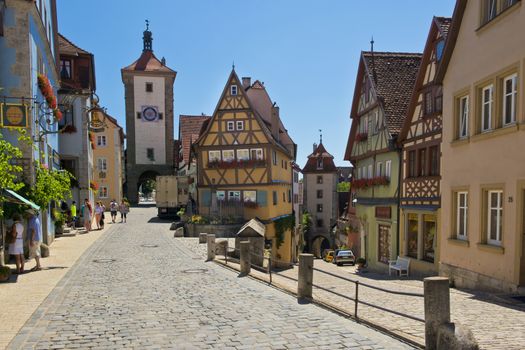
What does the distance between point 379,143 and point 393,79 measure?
3373 millimetres

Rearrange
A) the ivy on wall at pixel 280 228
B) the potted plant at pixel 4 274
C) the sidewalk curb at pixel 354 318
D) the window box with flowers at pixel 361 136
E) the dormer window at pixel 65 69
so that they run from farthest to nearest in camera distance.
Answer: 1. the ivy on wall at pixel 280 228
2. the dormer window at pixel 65 69
3. the window box with flowers at pixel 361 136
4. the potted plant at pixel 4 274
5. the sidewalk curb at pixel 354 318

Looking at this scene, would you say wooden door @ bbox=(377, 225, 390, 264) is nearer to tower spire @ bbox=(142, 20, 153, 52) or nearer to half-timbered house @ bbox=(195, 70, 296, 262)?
half-timbered house @ bbox=(195, 70, 296, 262)

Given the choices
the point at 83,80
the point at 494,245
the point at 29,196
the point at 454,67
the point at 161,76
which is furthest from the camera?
the point at 161,76

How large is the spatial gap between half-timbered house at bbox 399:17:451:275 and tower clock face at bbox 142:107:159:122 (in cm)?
4019

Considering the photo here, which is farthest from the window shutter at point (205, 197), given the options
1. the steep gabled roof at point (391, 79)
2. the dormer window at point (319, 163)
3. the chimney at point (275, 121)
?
the dormer window at point (319, 163)

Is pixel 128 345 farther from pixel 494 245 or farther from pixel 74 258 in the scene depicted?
pixel 74 258

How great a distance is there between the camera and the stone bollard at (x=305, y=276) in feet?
30.2

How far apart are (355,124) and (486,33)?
13.6 m

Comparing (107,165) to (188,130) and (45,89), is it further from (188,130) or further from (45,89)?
(45,89)

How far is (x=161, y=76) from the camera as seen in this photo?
54594 millimetres

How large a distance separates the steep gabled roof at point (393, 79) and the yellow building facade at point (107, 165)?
111 feet

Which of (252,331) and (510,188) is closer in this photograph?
(252,331)

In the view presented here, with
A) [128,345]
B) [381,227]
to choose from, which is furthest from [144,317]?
[381,227]

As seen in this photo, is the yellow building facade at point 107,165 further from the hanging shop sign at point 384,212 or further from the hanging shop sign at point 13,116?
the hanging shop sign at point 13,116
